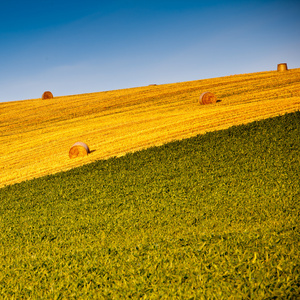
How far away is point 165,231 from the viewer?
6.00 m

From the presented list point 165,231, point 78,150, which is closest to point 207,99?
point 78,150

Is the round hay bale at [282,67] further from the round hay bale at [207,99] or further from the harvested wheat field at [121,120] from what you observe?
the round hay bale at [207,99]

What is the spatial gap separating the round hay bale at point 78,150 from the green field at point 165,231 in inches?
152

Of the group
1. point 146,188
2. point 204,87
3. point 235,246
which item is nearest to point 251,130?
point 146,188

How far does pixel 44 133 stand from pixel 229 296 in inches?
879

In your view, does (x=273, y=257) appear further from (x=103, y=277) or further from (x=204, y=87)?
(x=204, y=87)

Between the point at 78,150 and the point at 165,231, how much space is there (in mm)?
10417

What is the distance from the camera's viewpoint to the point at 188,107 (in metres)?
24.6

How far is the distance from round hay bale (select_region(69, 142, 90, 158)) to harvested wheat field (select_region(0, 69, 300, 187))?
1.09 feet

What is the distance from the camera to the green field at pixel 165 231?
4.25 metres

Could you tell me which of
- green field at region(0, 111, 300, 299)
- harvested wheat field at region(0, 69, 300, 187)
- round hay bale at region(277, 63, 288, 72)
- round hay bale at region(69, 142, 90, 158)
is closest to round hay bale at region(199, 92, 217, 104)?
A: harvested wheat field at region(0, 69, 300, 187)

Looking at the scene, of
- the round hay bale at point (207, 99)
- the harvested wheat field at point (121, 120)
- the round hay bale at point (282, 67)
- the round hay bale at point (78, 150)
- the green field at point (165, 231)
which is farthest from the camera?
the round hay bale at point (282, 67)

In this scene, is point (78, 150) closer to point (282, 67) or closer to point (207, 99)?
point (207, 99)

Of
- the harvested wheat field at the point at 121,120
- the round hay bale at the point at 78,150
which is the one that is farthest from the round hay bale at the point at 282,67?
the round hay bale at the point at 78,150
